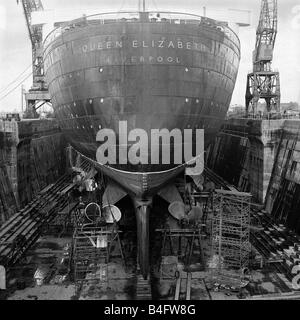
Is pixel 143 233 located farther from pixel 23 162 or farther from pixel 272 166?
pixel 23 162

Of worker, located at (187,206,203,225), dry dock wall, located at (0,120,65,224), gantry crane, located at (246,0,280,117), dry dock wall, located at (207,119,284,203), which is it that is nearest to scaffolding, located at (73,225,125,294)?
worker, located at (187,206,203,225)

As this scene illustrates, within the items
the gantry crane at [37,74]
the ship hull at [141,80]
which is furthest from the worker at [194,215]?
the gantry crane at [37,74]

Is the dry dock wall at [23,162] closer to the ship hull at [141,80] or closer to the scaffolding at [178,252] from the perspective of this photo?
the ship hull at [141,80]

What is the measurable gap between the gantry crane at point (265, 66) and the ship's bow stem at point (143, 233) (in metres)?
27.0

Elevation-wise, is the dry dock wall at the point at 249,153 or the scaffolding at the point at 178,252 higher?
the dry dock wall at the point at 249,153

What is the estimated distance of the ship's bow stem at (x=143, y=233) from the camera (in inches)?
487

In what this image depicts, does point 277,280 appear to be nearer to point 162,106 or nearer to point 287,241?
point 287,241

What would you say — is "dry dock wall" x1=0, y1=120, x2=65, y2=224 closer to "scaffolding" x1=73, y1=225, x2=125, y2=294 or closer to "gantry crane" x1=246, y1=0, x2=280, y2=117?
"scaffolding" x1=73, y1=225, x2=125, y2=294

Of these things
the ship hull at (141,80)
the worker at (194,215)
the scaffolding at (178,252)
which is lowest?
the scaffolding at (178,252)

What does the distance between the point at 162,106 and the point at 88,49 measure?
11.6 ft

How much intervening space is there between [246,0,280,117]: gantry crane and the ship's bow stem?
88.6ft

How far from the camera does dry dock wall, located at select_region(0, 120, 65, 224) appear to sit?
2119 cm

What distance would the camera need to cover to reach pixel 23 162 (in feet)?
77.6
